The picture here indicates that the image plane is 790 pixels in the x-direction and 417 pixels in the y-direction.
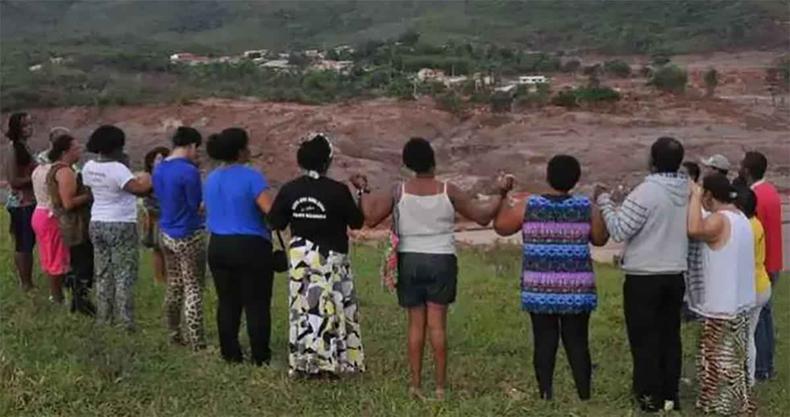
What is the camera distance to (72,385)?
5.76 metres

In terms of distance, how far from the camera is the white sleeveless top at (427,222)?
6.23 m

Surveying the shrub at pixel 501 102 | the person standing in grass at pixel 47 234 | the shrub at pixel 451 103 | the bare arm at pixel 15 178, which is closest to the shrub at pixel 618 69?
the shrub at pixel 501 102

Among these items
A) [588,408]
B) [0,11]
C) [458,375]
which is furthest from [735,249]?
[0,11]

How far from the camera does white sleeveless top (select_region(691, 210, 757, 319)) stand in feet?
21.7

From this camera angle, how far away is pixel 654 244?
21.0 ft

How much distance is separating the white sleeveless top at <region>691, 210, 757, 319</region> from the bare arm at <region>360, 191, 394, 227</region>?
5.80ft

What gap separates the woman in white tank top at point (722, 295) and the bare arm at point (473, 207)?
3.57ft

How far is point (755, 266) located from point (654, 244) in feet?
3.51

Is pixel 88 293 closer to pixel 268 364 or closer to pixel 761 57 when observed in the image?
pixel 268 364

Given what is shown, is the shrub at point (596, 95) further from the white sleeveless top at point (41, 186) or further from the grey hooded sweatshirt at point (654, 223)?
the grey hooded sweatshirt at point (654, 223)

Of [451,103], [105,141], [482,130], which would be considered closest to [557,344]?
[105,141]

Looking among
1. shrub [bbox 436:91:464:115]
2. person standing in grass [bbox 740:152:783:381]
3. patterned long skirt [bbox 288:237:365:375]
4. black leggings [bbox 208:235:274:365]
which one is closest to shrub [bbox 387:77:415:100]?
shrub [bbox 436:91:464:115]

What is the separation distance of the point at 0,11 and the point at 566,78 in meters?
35.7

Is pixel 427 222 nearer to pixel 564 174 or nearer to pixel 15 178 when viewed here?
pixel 564 174
